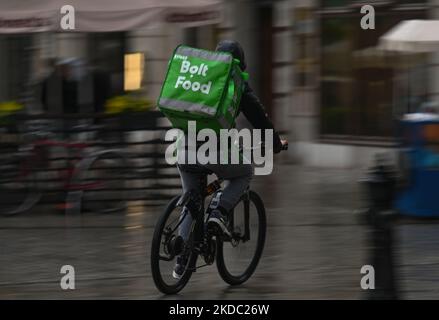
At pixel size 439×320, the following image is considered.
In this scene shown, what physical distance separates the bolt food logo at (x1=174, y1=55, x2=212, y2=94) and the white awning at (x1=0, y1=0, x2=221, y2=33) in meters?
4.60

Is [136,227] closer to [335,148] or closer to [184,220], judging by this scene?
[184,220]

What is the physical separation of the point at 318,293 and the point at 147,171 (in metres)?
4.93

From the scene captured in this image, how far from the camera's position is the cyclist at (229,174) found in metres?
7.83

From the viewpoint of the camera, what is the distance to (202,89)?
7520 millimetres

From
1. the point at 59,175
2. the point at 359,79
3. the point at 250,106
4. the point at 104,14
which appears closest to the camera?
the point at 250,106

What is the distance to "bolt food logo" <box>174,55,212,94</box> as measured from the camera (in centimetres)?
753

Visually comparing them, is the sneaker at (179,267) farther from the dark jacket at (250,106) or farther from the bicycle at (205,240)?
the dark jacket at (250,106)

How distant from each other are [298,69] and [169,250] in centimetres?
1040

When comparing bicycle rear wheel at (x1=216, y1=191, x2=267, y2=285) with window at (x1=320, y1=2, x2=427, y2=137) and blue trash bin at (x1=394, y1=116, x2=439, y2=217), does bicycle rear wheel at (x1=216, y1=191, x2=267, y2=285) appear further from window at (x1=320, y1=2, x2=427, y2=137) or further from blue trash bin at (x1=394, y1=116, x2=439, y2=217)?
window at (x1=320, y1=2, x2=427, y2=137)

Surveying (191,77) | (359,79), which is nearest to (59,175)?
(191,77)

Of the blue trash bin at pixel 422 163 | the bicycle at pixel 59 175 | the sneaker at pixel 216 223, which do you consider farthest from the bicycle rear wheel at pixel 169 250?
the bicycle at pixel 59 175

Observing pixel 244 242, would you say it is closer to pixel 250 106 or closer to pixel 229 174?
pixel 229 174
